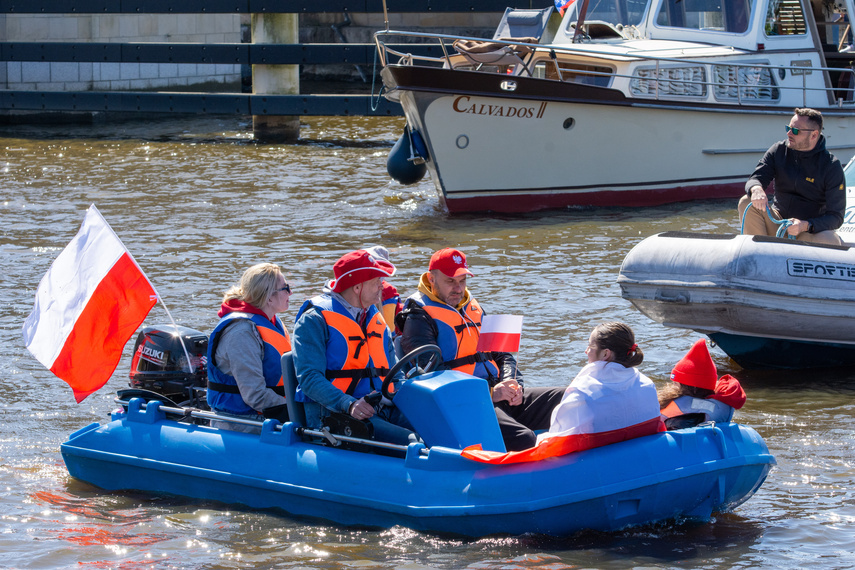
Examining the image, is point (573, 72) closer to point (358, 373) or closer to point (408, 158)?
point (408, 158)

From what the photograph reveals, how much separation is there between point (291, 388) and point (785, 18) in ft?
35.2

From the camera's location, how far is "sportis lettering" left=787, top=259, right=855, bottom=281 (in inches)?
282

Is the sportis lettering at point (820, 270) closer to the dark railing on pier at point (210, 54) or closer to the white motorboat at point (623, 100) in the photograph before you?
the white motorboat at point (623, 100)

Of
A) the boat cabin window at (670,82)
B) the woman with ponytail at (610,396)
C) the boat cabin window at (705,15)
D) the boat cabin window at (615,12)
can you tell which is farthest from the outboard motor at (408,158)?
the woman with ponytail at (610,396)

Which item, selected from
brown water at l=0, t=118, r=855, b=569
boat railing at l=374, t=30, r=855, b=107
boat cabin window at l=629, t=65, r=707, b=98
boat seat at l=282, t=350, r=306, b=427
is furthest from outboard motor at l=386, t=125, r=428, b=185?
boat seat at l=282, t=350, r=306, b=427

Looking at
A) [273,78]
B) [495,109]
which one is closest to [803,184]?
[495,109]

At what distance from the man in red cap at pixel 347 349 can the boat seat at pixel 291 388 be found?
4 cm

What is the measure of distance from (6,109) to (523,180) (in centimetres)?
1223

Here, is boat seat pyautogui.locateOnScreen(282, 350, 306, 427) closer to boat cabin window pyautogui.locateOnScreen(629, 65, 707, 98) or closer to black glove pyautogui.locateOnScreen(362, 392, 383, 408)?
black glove pyautogui.locateOnScreen(362, 392, 383, 408)

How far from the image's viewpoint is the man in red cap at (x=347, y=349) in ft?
17.3

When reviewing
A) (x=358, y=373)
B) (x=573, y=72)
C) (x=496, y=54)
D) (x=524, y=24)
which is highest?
(x=524, y=24)

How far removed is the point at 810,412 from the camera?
691 cm

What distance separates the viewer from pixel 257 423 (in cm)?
552

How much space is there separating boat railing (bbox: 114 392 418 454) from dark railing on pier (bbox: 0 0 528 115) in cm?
1273
